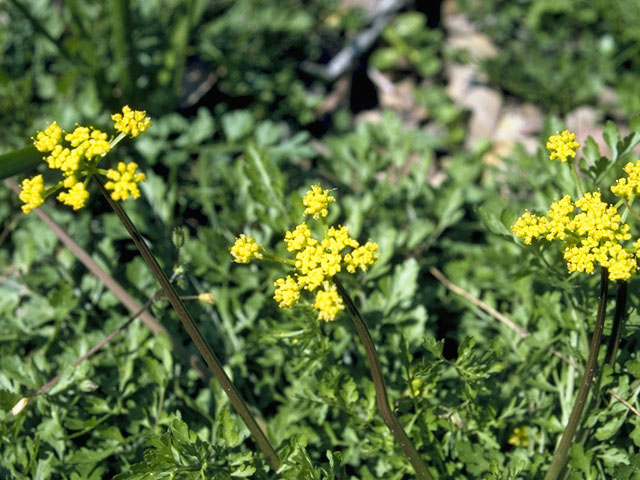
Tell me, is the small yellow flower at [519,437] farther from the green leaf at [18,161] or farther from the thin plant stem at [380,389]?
the green leaf at [18,161]

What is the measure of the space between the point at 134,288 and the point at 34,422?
2.81ft

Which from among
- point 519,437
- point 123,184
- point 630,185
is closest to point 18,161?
point 123,184

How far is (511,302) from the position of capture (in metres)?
4.14

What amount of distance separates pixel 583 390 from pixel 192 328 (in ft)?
4.86

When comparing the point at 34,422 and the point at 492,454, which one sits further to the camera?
the point at 34,422

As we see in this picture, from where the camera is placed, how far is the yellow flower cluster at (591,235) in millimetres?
2270

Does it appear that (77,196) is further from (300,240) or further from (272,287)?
(272,287)

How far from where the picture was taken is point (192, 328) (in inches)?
98.5

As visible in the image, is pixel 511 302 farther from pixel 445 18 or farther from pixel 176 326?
pixel 445 18

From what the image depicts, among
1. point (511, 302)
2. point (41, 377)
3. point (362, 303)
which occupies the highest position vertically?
point (41, 377)

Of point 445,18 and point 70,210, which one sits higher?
point 70,210

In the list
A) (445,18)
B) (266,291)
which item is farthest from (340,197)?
(445,18)

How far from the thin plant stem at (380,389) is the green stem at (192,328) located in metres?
0.51

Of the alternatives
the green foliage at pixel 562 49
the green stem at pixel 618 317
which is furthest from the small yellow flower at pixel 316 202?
the green foliage at pixel 562 49
